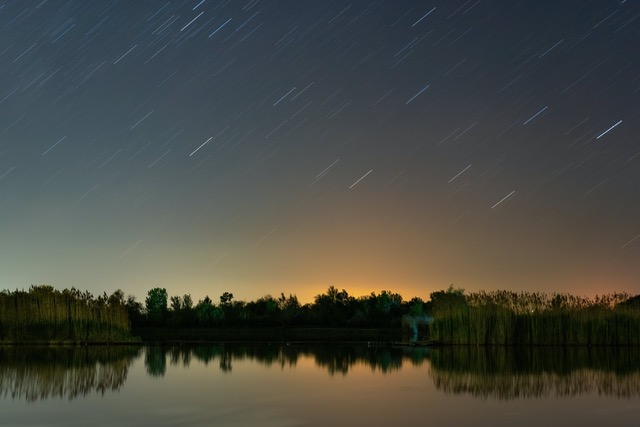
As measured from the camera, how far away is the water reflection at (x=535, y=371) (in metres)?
13.6

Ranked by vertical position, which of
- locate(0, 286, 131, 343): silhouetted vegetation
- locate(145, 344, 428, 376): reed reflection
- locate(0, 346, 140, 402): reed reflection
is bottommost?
locate(145, 344, 428, 376): reed reflection

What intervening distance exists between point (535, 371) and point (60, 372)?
35.4 feet

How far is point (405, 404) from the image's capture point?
38.5 feet

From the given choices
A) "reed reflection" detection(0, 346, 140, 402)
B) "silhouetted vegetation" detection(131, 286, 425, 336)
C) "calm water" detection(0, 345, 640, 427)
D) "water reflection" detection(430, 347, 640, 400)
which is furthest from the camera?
"silhouetted vegetation" detection(131, 286, 425, 336)

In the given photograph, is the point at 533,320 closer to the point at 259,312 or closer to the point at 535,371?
the point at 535,371

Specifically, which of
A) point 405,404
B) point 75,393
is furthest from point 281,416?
point 75,393

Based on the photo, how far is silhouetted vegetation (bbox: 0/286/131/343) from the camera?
27938 mm

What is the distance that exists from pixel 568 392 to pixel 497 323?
44.1ft

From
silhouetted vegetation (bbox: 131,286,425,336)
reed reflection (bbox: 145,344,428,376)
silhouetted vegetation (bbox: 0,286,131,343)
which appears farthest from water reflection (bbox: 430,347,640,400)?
silhouetted vegetation (bbox: 131,286,425,336)

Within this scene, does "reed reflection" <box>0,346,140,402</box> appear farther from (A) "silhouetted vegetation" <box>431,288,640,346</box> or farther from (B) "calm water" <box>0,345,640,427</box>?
(A) "silhouetted vegetation" <box>431,288,640,346</box>

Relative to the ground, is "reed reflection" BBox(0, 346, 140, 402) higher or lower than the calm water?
higher

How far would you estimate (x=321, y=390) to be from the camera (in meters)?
13.9

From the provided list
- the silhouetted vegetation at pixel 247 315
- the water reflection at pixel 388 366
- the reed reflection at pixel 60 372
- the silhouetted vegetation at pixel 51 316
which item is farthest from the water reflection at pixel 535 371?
the silhouetted vegetation at pixel 247 315

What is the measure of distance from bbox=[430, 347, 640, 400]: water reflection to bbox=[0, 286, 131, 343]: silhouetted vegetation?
43.0ft
